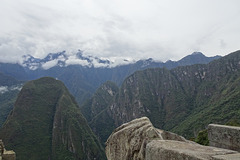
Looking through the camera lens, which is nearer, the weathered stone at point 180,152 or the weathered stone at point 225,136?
the weathered stone at point 180,152

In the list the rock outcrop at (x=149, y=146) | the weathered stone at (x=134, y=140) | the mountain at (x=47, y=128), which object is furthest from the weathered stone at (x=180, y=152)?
the mountain at (x=47, y=128)

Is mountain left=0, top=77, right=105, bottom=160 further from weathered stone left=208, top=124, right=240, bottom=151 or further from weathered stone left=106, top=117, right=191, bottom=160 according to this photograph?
weathered stone left=208, top=124, right=240, bottom=151

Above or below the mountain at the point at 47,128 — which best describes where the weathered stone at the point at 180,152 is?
above

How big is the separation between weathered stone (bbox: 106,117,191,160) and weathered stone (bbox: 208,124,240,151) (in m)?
1.10

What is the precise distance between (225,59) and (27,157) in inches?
7590

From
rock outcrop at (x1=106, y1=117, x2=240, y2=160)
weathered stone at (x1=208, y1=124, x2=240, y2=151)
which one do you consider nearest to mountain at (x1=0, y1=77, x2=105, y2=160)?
rock outcrop at (x1=106, y1=117, x2=240, y2=160)

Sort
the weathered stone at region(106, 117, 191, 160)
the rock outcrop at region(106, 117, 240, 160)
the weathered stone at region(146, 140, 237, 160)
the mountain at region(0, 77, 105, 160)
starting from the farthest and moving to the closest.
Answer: the mountain at region(0, 77, 105, 160)
the weathered stone at region(106, 117, 191, 160)
the rock outcrop at region(106, 117, 240, 160)
the weathered stone at region(146, 140, 237, 160)

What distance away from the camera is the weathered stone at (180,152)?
3.29 meters

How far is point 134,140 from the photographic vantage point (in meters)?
6.27

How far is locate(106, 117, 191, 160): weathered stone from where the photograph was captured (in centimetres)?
588

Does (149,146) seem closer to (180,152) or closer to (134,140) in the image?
(180,152)

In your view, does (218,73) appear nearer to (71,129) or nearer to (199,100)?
(199,100)

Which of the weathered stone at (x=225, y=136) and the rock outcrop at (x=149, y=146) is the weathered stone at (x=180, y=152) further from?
the weathered stone at (x=225, y=136)

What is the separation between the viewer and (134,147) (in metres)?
6.14
